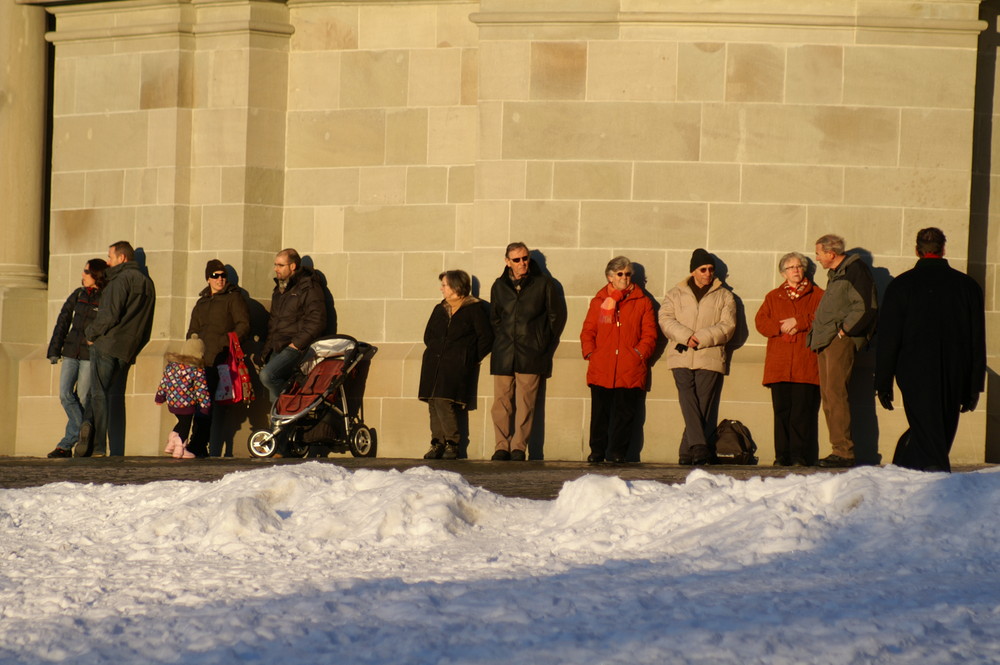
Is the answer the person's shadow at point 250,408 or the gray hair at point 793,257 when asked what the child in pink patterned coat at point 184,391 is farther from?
the gray hair at point 793,257

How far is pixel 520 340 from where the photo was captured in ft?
41.3

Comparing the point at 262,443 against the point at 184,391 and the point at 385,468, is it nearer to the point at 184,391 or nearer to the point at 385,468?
the point at 184,391

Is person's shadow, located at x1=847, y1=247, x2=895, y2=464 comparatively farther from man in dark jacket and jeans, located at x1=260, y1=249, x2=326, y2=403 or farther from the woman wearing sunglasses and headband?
man in dark jacket and jeans, located at x1=260, y1=249, x2=326, y2=403

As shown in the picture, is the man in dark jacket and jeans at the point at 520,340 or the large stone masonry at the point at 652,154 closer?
the man in dark jacket and jeans at the point at 520,340

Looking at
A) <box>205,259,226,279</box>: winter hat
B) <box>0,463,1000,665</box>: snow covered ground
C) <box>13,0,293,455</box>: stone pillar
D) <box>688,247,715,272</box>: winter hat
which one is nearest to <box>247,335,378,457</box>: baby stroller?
<box>205,259,226,279</box>: winter hat

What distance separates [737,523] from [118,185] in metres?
9.18

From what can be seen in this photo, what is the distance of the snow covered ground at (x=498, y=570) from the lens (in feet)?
15.8

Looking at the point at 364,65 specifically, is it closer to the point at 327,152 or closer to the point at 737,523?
the point at 327,152

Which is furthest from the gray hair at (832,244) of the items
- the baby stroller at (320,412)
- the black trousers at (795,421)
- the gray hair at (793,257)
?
the baby stroller at (320,412)

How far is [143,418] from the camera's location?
13.8m

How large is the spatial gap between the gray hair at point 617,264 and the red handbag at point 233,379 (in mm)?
3464

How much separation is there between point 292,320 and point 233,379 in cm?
75

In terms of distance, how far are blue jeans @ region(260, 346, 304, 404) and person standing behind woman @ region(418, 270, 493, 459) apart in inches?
49.9

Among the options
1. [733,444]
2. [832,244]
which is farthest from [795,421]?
[832,244]
